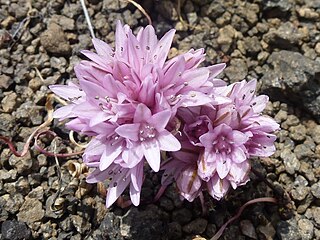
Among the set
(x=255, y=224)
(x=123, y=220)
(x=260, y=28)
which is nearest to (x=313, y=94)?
(x=260, y=28)

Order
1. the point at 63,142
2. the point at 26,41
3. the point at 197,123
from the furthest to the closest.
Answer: the point at 26,41 < the point at 63,142 < the point at 197,123

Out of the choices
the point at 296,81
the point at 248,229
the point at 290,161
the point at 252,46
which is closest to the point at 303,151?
the point at 290,161

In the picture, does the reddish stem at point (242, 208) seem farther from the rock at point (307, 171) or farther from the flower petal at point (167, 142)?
the flower petal at point (167, 142)

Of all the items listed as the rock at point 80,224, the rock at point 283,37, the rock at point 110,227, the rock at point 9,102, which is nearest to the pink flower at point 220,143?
the rock at point 110,227

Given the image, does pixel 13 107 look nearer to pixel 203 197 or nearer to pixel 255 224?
pixel 203 197

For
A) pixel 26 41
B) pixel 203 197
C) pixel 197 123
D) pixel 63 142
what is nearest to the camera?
pixel 197 123

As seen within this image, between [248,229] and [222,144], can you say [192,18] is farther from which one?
[248,229]
